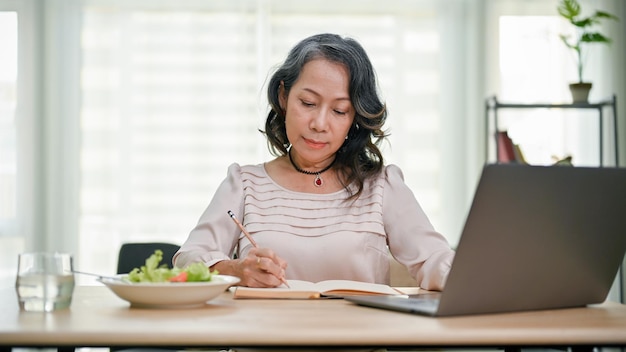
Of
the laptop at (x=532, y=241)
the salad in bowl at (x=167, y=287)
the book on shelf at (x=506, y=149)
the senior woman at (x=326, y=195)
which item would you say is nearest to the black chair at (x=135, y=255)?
the senior woman at (x=326, y=195)

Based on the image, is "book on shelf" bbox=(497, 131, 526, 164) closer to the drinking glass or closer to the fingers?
the fingers

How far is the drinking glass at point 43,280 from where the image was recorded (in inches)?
51.3

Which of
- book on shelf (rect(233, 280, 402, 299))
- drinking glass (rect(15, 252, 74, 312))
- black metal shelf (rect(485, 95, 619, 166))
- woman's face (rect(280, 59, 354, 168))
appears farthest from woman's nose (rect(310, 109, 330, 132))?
black metal shelf (rect(485, 95, 619, 166))

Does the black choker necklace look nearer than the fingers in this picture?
No

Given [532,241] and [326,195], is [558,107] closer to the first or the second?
[326,195]

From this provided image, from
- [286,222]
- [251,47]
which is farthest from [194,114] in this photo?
[286,222]

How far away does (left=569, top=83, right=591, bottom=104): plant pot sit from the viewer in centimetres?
439

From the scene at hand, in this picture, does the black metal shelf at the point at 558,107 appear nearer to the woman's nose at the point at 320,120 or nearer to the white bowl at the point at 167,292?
the woman's nose at the point at 320,120

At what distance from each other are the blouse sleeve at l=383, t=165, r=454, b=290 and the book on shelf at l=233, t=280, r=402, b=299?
0.64ft

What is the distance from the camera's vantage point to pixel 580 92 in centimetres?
441

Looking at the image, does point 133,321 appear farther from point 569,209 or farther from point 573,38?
point 573,38

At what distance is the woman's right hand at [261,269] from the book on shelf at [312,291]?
0.02 m

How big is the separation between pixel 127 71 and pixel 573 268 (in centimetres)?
383

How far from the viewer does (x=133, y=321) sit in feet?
4.00
